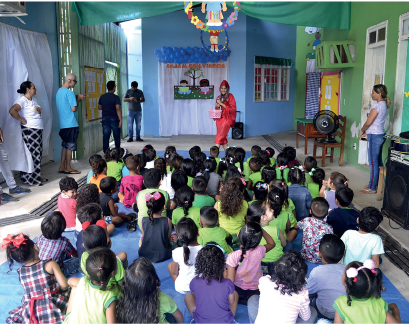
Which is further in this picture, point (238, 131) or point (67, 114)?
point (238, 131)

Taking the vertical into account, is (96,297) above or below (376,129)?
below

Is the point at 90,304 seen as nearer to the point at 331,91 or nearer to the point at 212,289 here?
the point at 212,289

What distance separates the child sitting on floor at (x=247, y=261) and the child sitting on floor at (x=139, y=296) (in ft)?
2.25

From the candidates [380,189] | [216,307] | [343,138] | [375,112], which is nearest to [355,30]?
[343,138]

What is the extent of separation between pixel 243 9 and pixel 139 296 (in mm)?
6097

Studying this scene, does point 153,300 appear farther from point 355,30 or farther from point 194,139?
point 194,139

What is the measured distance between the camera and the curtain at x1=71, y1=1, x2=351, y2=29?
6770 millimetres

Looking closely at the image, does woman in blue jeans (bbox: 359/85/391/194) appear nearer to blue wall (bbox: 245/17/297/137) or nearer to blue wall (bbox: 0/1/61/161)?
blue wall (bbox: 0/1/61/161)

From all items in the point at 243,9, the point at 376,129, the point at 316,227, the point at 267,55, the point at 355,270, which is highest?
the point at 243,9

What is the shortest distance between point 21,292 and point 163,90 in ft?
26.8

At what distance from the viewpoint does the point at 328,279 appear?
2.38m

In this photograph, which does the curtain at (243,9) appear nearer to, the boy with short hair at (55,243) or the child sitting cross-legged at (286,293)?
the boy with short hair at (55,243)

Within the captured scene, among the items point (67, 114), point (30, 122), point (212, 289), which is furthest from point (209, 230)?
point (67, 114)

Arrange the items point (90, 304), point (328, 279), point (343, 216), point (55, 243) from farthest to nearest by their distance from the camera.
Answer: point (343, 216), point (55, 243), point (328, 279), point (90, 304)
